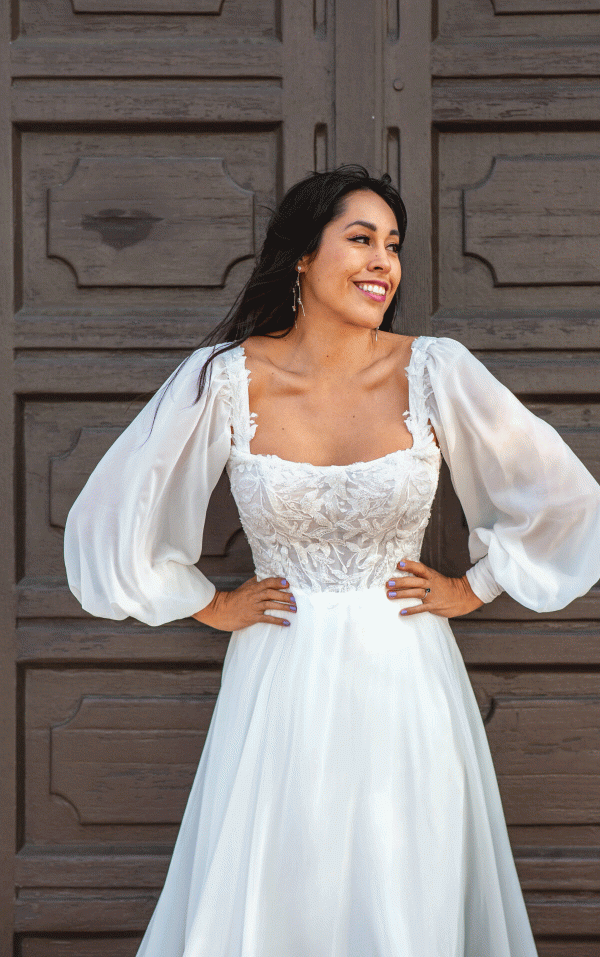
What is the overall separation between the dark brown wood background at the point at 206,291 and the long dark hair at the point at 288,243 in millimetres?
297

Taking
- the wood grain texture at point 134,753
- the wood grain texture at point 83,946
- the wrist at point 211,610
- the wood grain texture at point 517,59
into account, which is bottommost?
the wood grain texture at point 83,946

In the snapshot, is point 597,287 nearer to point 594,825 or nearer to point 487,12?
point 487,12

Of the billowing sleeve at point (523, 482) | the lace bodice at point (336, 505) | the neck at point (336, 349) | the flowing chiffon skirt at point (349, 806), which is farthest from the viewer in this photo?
the neck at point (336, 349)

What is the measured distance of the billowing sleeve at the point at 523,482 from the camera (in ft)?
6.82

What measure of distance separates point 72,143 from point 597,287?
1671 mm

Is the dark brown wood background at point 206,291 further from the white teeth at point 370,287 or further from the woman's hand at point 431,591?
the white teeth at point 370,287

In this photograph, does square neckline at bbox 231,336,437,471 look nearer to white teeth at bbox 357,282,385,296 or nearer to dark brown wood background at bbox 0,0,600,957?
white teeth at bbox 357,282,385,296

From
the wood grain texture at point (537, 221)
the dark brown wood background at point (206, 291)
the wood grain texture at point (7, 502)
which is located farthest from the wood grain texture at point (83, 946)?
the wood grain texture at point (537, 221)

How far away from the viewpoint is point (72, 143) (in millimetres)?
2602

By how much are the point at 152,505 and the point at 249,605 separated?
35 cm

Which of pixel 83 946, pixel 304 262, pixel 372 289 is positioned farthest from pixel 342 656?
pixel 83 946

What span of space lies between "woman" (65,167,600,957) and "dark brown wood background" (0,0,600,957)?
38cm

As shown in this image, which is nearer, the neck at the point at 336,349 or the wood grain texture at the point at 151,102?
the neck at the point at 336,349

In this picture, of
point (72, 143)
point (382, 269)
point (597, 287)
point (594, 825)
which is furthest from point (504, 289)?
point (594, 825)
